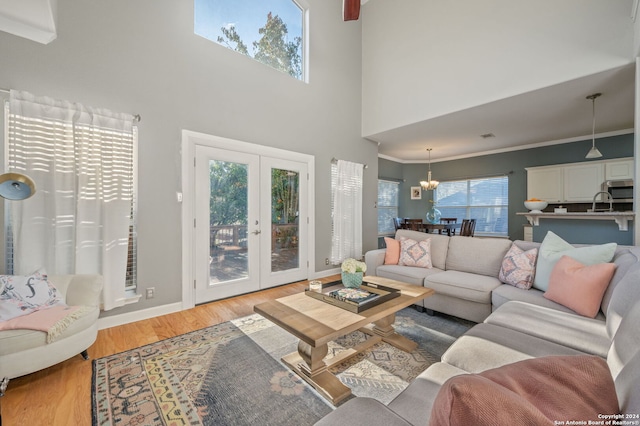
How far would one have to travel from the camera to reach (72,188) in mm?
2586

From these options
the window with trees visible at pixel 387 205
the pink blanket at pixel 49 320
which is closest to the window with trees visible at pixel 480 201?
the window with trees visible at pixel 387 205

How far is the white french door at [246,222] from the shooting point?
3518 millimetres

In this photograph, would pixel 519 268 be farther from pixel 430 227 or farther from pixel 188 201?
pixel 188 201

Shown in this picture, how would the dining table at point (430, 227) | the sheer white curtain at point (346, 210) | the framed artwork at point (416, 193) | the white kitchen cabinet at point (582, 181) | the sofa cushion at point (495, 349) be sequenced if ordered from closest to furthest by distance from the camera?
the sofa cushion at point (495, 349), the sheer white curtain at point (346, 210), the white kitchen cabinet at point (582, 181), the dining table at point (430, 227), the framed artwork at point (416, 193)

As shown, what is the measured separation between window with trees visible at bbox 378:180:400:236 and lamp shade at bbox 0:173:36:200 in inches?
264

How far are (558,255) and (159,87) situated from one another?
14.7ft

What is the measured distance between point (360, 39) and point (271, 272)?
4991 millimetres

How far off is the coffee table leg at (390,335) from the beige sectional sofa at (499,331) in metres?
0.64

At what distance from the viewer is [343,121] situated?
5.29 metres

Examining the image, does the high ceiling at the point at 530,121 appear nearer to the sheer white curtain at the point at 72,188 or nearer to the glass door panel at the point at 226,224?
the glass door panel at the point at 226,224

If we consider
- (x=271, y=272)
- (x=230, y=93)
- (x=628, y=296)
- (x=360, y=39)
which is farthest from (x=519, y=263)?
(x=360, y=39)

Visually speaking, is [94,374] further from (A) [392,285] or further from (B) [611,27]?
(B) [611,27]

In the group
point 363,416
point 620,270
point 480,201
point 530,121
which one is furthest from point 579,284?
point 480,201

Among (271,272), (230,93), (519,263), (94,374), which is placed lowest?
(94,374)
